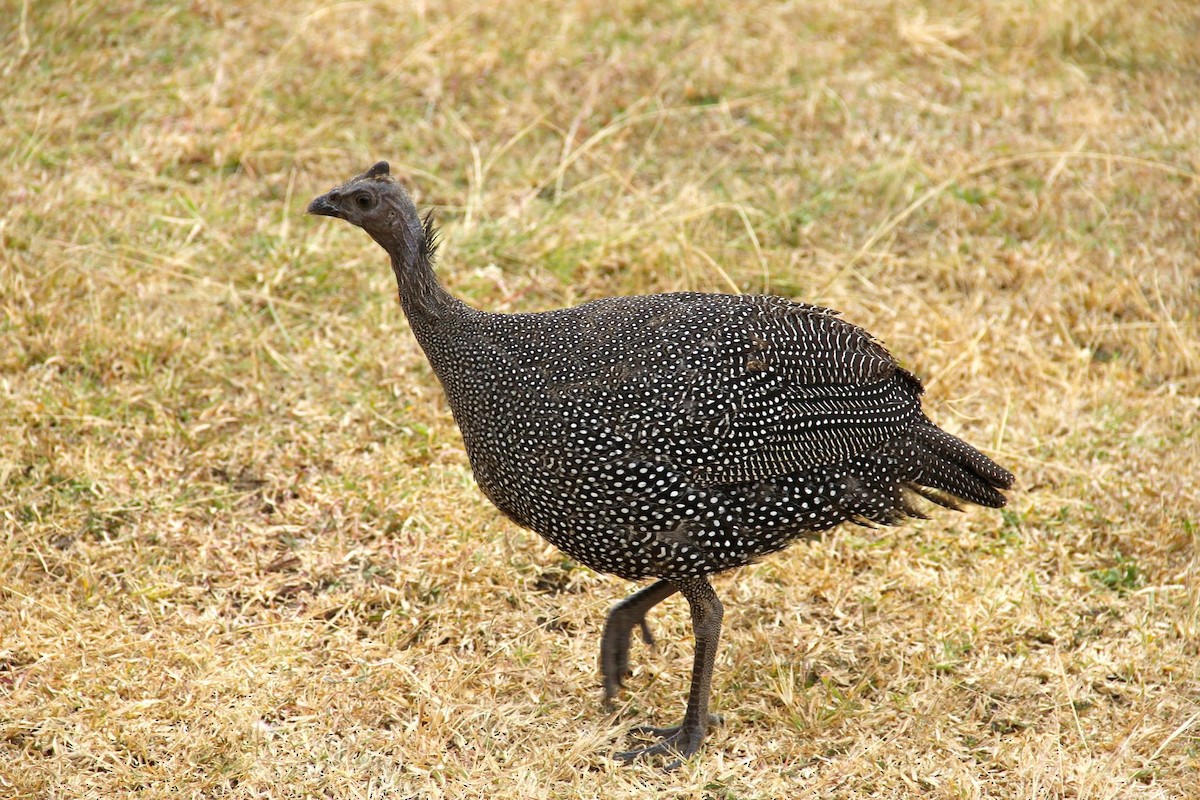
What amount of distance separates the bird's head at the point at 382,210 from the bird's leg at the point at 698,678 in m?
1.26

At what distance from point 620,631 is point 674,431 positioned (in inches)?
29.0

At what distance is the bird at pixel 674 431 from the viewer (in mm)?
3434

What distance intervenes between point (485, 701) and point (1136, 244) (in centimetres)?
385

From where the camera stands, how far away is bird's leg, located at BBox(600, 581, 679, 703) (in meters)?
3.82

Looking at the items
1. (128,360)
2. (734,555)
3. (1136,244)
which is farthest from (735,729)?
(1136,244)

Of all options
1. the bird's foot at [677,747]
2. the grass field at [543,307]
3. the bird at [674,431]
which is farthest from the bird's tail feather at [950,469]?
the bird's foot at [677,747]

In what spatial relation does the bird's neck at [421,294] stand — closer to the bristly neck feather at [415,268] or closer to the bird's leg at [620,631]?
the bristly neck feather at [415,268]

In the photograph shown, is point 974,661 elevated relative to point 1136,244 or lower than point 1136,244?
lower

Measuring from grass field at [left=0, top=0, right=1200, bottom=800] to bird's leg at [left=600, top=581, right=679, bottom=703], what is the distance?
0.10 metres

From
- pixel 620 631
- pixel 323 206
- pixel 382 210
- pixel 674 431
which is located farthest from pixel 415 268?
pixel 620 631

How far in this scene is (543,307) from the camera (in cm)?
545

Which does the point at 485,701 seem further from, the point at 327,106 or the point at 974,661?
the point at 327,106

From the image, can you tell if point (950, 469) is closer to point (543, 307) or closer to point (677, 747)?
point (677, 747)

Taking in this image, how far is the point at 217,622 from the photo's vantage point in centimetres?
404
